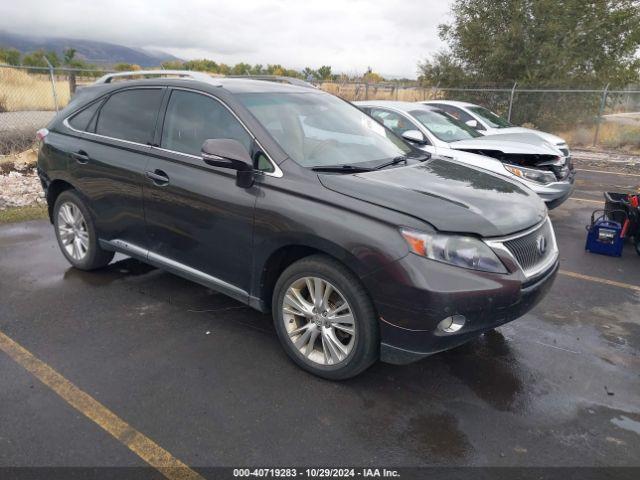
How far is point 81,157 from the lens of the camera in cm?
450

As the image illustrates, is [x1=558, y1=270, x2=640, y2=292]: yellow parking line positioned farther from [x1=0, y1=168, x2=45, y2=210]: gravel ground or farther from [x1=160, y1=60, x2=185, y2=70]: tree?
[x1=160, y1=60, x2=185, y2=70]: tree

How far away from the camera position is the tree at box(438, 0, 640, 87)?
17344mm

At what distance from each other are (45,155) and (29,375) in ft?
8.21

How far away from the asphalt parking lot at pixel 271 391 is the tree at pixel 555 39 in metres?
15.7

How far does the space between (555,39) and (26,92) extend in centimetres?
1816

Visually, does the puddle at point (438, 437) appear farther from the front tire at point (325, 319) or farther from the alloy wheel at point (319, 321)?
the alloy wheel at point (319, 321)

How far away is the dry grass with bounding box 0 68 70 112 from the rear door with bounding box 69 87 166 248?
14.0 meters

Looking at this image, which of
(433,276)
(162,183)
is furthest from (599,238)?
(162,183)

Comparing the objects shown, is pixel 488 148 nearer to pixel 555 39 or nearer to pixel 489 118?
pixel 489 118

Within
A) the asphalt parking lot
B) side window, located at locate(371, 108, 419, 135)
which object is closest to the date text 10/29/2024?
the asphalt parking lot

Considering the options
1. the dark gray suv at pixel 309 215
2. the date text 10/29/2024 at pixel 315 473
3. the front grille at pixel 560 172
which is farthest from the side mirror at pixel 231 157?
the front grille at pixel 560 172

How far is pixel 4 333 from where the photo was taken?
3748mm

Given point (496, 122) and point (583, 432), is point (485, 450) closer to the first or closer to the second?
point (583, 432)

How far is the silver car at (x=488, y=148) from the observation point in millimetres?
6855
